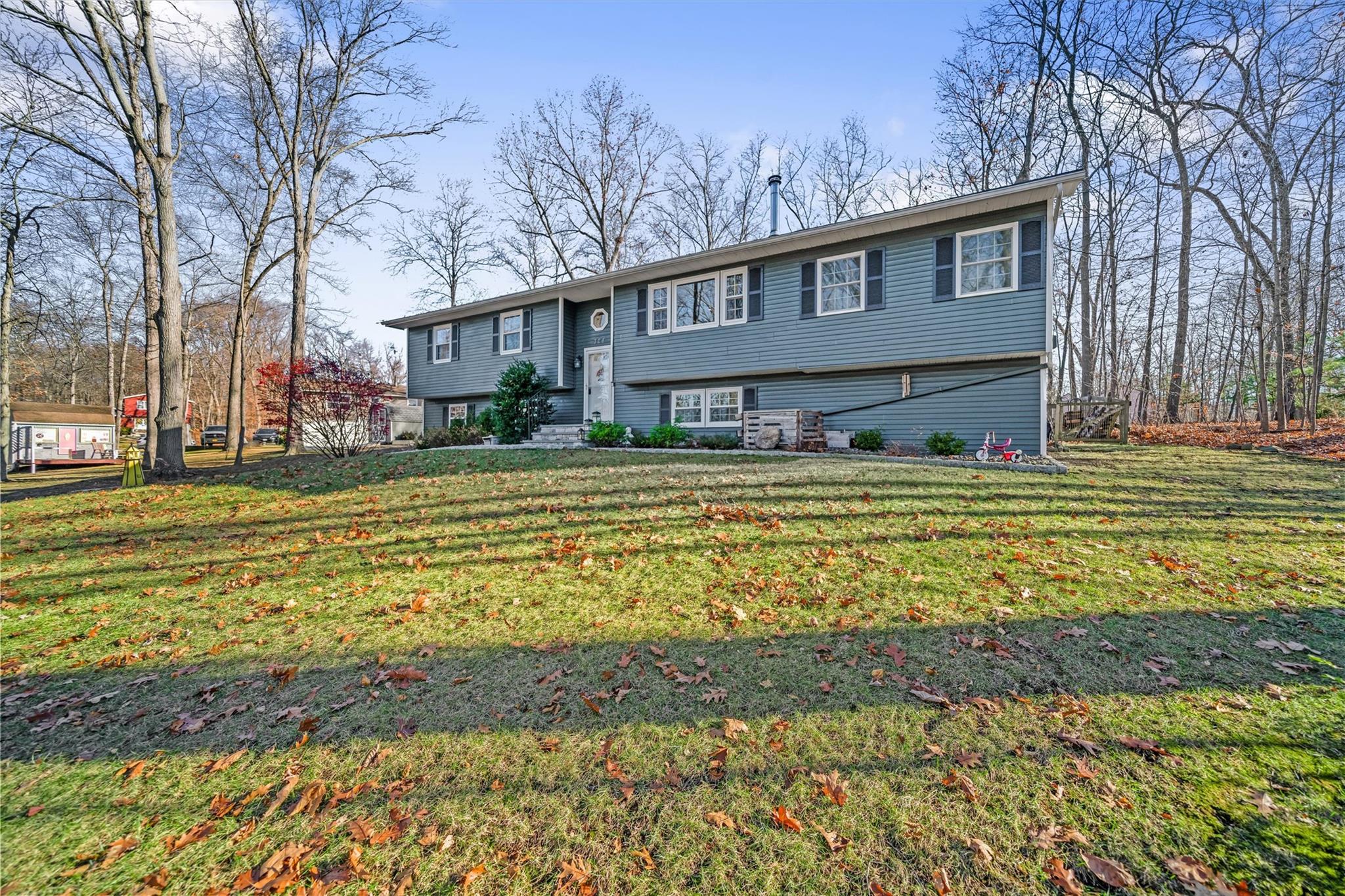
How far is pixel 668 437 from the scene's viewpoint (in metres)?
13.7

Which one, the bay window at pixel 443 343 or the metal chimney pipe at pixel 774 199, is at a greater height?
the metal chimney pipe at pixel 774 199

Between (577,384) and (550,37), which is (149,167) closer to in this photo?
(550,37)

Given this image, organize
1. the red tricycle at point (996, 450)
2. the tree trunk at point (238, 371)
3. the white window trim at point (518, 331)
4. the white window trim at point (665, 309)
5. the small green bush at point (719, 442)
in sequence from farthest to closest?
the tree trunk at point (238, 371), the white window trim at point (518, 331), the white window trim at point (665, 309), the small green bush at point (719, 442), the red tricycle at point (996, 450)

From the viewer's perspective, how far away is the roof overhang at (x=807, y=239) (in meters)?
10.1

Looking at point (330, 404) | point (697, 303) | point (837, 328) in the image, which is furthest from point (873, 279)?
point (330, 404)

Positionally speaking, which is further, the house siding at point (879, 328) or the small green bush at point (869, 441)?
the small green bush at point (869, 441)

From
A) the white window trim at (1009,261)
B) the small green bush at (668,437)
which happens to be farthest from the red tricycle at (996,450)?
the small green bush at (668,437)

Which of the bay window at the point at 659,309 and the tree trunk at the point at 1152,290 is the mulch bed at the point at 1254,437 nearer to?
the tree trunk at the point at 1152,290

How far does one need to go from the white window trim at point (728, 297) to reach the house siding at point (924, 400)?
→ 153 cm

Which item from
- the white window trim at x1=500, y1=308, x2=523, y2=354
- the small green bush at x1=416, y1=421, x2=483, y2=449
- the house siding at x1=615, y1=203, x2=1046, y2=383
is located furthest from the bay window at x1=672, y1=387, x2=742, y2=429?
the small green bush at x1=416, y1=421, x2=483, y2=449

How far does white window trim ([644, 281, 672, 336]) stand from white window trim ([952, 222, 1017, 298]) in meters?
7.15

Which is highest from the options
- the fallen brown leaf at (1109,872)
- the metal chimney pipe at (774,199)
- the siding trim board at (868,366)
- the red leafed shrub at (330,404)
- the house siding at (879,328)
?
the metal chimney pipe at (774,199)

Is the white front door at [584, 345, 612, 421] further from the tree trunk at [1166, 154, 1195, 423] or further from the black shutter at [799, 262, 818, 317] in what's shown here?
the tree trunk at [1166, 154, 1195, 423]

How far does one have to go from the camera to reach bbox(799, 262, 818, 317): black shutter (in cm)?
1274
